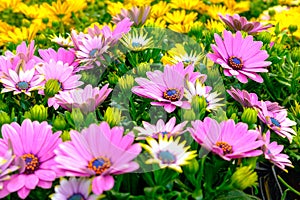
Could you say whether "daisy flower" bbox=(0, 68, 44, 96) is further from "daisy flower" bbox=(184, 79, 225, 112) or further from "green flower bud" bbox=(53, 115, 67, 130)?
"daisy flower" bbox=(184, 79, 225, 112)

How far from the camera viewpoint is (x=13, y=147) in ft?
3.58

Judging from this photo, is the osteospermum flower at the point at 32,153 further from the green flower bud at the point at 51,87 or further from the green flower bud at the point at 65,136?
the green flower bud at the point at 51,87

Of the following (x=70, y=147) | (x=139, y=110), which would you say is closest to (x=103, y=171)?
(x=70, y=147)

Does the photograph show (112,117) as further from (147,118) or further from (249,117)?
(249,117)

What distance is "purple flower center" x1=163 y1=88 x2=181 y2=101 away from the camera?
49.3 inches

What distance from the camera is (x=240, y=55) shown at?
1439 millimetres

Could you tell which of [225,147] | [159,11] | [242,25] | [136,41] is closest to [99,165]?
[225,147]

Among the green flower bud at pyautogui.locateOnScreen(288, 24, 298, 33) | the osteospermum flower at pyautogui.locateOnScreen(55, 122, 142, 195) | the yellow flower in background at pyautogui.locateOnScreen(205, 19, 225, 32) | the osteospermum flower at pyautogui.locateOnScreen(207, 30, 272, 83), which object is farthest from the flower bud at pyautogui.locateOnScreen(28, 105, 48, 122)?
the green flower bud at pyautogui.locateOnScreen(288, 24, 298, 33)

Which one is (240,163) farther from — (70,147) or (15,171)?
(15,171)

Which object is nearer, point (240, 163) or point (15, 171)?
point (15, 171)

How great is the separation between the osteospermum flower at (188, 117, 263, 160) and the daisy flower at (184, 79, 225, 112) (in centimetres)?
12

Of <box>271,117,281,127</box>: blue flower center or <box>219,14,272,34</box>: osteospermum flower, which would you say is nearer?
<box>271,117,281,127</box>: blue flower center

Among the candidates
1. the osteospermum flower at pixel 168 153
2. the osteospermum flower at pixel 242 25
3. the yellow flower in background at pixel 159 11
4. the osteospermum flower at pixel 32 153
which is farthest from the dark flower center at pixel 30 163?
the yellow flower in background at pixel 159 11

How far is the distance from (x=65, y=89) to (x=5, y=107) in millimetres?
164
